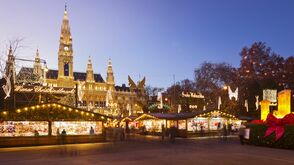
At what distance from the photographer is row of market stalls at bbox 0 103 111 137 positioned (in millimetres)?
25734

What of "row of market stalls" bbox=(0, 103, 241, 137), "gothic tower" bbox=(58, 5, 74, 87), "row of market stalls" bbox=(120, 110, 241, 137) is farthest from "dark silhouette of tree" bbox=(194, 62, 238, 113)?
"gothic tower" bbox=(58, 5, 74, 87)

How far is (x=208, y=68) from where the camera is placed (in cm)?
4834

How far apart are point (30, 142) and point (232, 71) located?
3301 centimetres

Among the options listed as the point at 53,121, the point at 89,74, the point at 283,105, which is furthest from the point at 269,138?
the point at 89,74

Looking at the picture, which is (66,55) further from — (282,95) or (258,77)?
(282,95)

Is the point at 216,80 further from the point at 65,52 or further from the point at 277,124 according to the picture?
the point at 65,52

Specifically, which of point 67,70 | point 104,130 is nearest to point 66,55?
point 67,70

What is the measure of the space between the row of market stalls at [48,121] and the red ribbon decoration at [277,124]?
14364 mm

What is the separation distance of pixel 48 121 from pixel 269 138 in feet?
59.7

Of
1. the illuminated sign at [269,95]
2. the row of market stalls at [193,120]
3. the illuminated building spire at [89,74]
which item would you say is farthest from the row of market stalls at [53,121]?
the illuminated building spire at [89,74]

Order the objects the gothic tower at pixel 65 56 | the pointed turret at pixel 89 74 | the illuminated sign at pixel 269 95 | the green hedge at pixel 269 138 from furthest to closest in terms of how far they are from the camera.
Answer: the pointed turret at pixel 89 74 < the gothic tower at pixel 65 56 < the illuminated sign at pixel 269 95 < the green hedge at pixel 269 138

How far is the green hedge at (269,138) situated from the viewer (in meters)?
22.9

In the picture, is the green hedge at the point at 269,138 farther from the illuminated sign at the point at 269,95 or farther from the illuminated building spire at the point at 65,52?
the illuminated building spire at the point at 65,52

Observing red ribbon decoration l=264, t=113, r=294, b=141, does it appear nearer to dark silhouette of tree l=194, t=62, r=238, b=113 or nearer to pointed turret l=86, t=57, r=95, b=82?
dark silhouette of tree l=194, t=62, r=238, b=113
